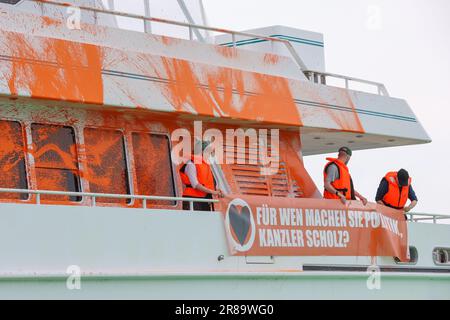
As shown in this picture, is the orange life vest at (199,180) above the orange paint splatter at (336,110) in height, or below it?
below

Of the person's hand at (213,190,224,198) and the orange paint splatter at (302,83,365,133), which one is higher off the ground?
the orange paint splatter at (302,83,365,133)

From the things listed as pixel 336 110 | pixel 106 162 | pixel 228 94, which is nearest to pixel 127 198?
pixel 106 162

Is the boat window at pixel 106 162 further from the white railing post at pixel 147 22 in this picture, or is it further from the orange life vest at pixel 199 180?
the white railing post at pixel 147 22

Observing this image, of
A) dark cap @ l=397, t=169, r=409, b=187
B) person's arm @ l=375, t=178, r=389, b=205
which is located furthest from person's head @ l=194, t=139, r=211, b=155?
dark cap @ l=397, t=169, r=409, b=187

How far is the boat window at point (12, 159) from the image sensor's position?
975 cm

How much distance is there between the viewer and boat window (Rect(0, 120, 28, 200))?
32.0 ft

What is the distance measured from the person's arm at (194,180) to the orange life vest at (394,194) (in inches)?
113

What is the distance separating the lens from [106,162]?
34.7 ft

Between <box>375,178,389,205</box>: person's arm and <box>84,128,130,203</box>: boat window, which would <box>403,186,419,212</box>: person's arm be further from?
<box>84,128,130,203</box>: boat window

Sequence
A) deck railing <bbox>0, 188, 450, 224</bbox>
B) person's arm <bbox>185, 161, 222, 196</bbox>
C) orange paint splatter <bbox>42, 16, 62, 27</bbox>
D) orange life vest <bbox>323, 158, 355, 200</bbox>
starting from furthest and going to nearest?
orange life vest <bbox>323, 158, 355, 200</bbox>
person's arm <bbox>185, 161, 222, 196</bbox>
orange paint splatter <bbox>42, 16, 62, 27</bbox>
deck railing <bbox>0, 188, 450, 224</bbox>

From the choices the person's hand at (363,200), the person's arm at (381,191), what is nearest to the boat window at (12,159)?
the person's hand at (363,200)

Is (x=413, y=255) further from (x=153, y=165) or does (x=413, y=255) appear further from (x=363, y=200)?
(x=153, y=165)

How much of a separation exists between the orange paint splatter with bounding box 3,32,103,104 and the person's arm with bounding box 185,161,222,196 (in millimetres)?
1132

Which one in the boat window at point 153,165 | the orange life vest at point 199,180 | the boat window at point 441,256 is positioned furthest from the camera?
the boat window at point 441,256
